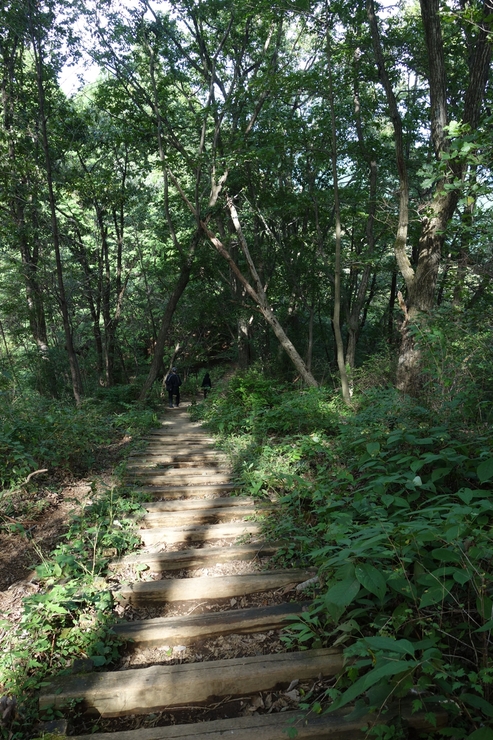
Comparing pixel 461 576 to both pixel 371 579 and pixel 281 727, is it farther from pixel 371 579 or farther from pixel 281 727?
pixel 281 727

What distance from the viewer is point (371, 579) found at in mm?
1905

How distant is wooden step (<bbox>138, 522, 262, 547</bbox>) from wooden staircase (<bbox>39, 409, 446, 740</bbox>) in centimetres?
1

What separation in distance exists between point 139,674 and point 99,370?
18597mm

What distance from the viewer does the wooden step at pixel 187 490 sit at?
520 cm

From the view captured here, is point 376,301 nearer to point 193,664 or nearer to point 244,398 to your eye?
point 244,398

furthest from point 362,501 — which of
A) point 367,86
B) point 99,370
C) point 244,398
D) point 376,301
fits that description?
point 376,301

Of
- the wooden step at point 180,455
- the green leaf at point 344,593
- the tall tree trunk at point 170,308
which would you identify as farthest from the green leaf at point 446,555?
the tall tree trunk at point 170,308

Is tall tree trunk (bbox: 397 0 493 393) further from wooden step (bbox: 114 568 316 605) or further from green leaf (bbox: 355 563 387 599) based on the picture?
green leaf (bbox: 355 563 387 599)

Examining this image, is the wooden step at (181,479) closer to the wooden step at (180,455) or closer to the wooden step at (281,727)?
the wooden step at (180,455)

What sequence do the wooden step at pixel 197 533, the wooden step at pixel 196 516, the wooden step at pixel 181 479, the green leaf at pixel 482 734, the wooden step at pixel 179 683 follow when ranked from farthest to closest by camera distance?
1. the wooden step at pixel 181 479
2. the wooden step at pixel 196 516
3. the wooden step at pixel 197 533
4. the wooden step at pixel 179 683
5. the green leaf at pixel 482 734

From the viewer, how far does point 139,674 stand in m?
2.49

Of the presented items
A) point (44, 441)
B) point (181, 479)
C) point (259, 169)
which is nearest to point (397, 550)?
point (181, 479)

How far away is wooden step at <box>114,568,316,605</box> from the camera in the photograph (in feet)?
10.9

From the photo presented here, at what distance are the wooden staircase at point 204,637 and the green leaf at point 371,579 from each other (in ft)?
1.95
